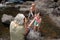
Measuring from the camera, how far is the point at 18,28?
27.5 ft

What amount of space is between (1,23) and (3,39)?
112 inches

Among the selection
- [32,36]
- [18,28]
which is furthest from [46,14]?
[18,28]

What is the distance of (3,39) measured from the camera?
10.9 meters

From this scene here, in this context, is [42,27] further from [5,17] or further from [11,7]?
[11,7]

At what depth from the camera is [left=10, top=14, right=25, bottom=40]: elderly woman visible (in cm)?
830

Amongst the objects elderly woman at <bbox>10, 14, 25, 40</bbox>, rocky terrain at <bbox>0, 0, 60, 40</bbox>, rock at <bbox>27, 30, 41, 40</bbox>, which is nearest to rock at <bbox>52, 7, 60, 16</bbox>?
rocky terrain at <bbox>0, 0, 60, 40</bbox>

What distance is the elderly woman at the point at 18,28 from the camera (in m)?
8.30

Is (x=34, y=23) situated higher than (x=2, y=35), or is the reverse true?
(x=34, y=23)

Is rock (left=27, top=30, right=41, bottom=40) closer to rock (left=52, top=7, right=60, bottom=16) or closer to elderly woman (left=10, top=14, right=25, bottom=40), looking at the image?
elderly woman (left=10, top=14, right=25, bottom=40)

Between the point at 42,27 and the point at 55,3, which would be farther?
the point at 55,3

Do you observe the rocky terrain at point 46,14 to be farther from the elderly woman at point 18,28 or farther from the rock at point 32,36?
the elderly woman at point 18,28

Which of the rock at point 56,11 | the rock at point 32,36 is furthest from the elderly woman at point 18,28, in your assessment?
the rock at point 56,11

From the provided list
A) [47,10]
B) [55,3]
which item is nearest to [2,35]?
[47,10]

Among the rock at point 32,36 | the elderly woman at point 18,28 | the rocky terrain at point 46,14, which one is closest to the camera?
the elderly woman at point 18,28
